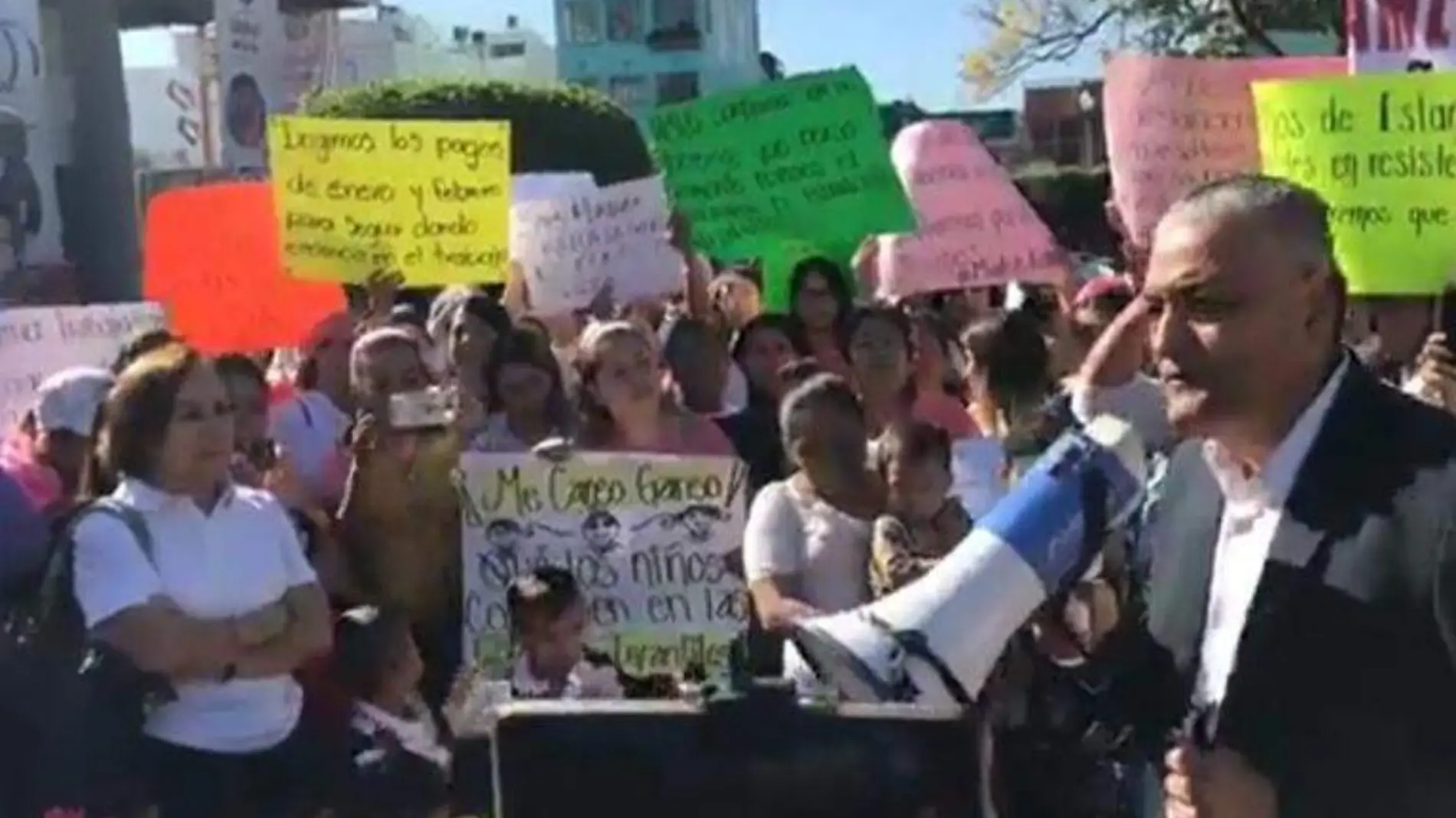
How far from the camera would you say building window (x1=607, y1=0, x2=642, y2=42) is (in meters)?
72.2

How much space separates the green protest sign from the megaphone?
17.6ft

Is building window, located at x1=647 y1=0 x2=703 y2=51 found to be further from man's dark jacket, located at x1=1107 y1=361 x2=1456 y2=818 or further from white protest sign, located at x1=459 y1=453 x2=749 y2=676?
man's dark jacket, located at x1=1107 y1=361 x2=1456 y2=818

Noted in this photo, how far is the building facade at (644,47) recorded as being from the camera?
232 ft

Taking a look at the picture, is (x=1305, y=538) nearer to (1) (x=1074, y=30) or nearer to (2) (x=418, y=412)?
(2) (x=418, y=412)

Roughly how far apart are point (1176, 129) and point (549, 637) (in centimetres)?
268

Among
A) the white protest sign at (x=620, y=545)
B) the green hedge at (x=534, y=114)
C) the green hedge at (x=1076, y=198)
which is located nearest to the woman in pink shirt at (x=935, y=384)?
the white protest sign at (x=620, y=545)

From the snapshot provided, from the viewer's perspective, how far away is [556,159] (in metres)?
31.0

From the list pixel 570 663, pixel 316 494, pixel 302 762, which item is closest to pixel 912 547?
pixel 570 663

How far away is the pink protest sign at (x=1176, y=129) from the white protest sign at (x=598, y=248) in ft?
6.29

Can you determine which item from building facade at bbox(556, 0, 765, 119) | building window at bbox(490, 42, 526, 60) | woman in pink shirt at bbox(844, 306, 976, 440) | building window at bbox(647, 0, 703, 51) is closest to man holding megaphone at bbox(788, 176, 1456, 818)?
woman in pink shirt at bbox(844, 306, 976, 440)

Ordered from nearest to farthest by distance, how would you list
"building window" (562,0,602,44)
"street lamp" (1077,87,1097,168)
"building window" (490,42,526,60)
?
"street lamp" (1077,87,1097,168) < "building window" (562,0,602,44) < "building window" (490,42,526,60)

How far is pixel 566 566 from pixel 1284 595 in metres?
3.52

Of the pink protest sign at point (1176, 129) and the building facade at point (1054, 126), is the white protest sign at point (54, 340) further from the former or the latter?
the building facade at point (1054, 126)

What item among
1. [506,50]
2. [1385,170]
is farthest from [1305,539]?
[506,50]
